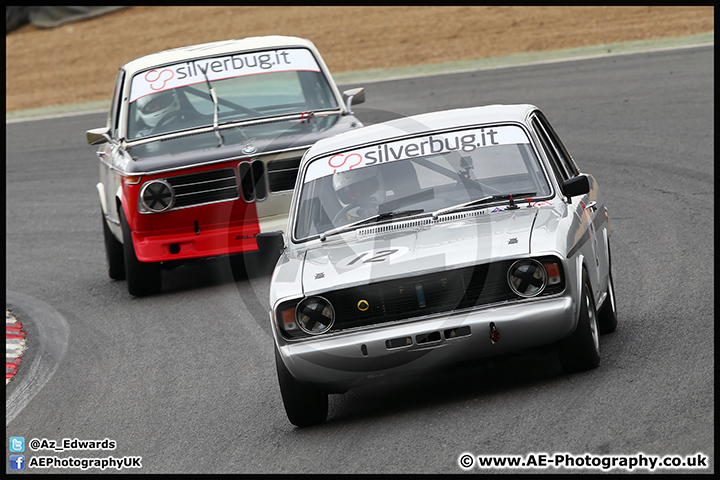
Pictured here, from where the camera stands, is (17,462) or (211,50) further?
(211,50)

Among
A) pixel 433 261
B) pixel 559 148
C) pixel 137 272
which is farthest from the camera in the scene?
pixel 137 272

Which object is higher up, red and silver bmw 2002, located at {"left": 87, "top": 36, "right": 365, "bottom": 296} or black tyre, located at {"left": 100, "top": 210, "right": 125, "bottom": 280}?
red and silver bmw 2002, located at {"left": 87, "top": 36, "right": 365, "bottom": 296}

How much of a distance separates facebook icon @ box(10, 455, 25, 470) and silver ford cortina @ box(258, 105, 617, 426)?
1542 millimetres

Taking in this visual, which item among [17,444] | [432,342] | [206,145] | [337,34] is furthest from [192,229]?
[337,34]

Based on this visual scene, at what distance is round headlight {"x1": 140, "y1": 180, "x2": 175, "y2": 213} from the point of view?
10000 millimetres

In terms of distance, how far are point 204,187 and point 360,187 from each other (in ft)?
11.6

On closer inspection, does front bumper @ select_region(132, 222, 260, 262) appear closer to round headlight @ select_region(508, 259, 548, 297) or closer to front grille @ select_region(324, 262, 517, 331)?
front grille @ select_region(324, 262, 517, 331)

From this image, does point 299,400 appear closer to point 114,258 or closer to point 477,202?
point 477,202

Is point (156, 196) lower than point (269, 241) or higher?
lower

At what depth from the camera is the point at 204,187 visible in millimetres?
10094
